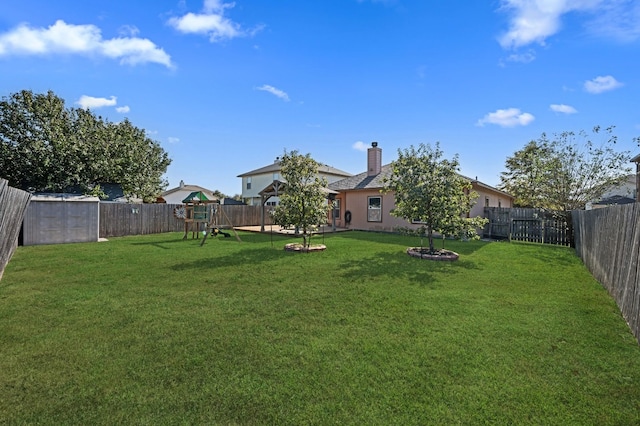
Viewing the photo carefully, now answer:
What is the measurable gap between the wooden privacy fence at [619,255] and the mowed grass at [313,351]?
28cm

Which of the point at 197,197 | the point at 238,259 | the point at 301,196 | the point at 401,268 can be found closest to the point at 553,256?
the point at 401,268

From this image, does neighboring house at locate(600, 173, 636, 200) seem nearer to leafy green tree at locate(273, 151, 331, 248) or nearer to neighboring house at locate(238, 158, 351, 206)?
leafy green tree at locate(273, 151, 331, 248)

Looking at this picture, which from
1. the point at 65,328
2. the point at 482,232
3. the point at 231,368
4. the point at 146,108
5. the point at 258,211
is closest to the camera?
the point at 231,368

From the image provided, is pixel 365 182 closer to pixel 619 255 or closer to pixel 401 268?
pixel 401 268

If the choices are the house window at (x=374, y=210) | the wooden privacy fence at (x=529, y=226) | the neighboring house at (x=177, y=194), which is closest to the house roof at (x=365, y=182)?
the house window at (x=374, y=210)

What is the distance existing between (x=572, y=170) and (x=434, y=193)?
27.7 ft

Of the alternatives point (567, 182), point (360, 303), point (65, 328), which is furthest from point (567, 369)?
point (567, 182)

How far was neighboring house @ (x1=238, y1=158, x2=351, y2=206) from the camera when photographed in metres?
31.3

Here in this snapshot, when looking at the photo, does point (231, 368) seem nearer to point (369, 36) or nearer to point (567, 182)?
point (369, 36)

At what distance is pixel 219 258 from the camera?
8.69m

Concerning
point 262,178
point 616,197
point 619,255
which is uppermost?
point 262,178

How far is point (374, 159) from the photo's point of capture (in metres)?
18.3

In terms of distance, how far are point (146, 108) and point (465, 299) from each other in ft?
41.2

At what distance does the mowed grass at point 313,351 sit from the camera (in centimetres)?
236
